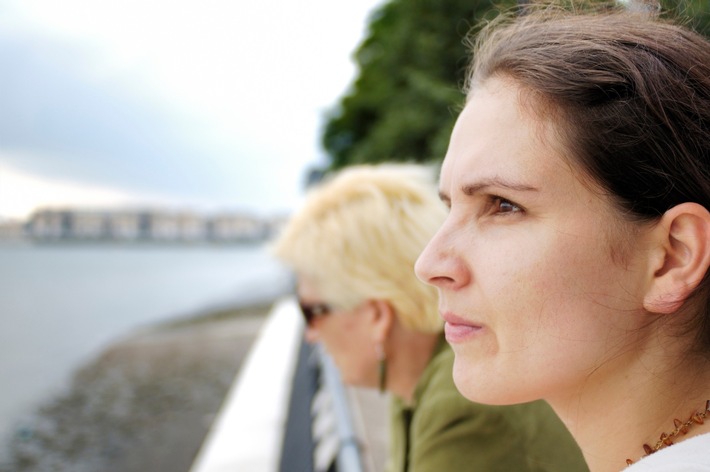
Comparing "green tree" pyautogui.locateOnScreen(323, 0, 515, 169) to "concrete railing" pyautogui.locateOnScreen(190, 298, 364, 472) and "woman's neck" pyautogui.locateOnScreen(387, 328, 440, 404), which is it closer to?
"concrete railing" pyautogui.locateOnScreen(190, 298, 364, 472)

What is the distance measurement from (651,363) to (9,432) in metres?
18.3

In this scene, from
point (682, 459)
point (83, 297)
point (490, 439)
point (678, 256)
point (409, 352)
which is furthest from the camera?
point (83, 297)

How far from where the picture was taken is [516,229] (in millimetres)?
1227

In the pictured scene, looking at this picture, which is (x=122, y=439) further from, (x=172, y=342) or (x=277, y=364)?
(x=172, y=342)

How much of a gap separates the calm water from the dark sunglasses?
34cm

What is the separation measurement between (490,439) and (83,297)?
198ft

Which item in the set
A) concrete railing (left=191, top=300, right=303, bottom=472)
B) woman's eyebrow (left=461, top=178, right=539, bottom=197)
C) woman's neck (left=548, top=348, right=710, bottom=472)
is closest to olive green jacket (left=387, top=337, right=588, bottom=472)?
woman's neck (left=548, top=348, right=710, bottom=472)

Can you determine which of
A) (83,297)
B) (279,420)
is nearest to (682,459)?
(279,420)

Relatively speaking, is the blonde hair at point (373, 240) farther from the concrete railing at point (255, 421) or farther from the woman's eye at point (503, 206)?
the concrete railing at point (255, 421)

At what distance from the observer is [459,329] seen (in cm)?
130

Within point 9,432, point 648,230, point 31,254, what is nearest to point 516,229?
point 648,230

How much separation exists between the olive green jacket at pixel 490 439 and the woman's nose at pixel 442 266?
726mm

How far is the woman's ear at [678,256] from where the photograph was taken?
112 centimetres

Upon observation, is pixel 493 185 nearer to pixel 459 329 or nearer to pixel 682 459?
pixel 459 329
